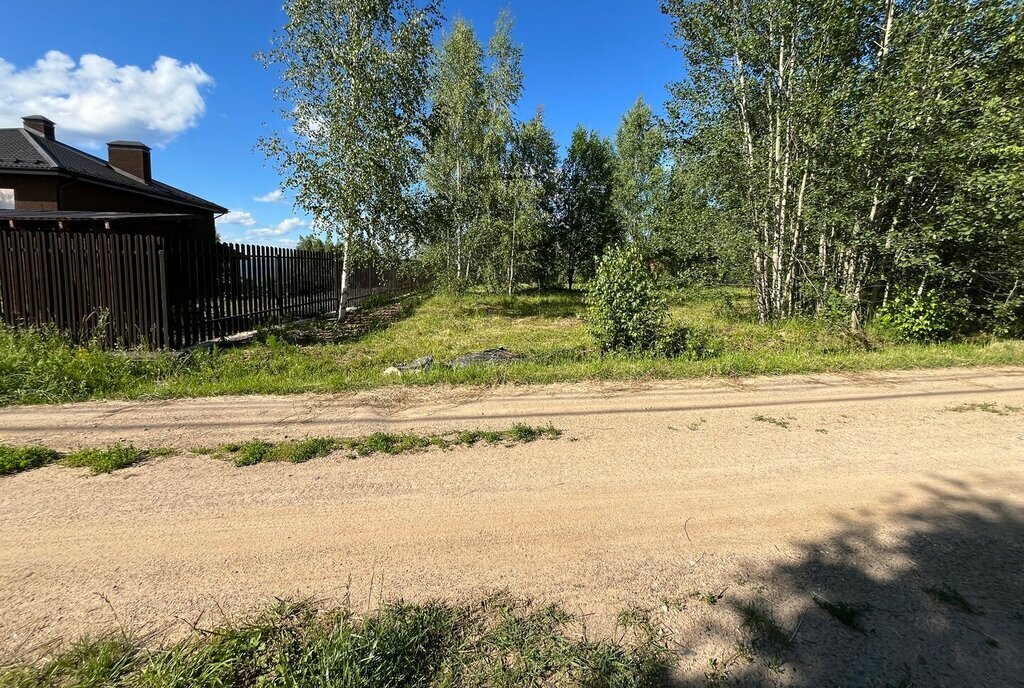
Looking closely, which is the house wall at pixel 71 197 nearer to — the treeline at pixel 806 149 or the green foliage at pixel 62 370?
the treeline at pixel 806 149

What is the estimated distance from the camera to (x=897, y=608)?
2.37 metres

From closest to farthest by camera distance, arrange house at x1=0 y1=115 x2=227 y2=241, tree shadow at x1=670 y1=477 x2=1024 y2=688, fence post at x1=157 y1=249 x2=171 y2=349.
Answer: tree shadow at x1=670 y1=477 x2=1024 y2=688 → fence post at x1=157 y1=249 x2=171 y2=349 → house at x1=0 y1=115 x2=227 y2=241

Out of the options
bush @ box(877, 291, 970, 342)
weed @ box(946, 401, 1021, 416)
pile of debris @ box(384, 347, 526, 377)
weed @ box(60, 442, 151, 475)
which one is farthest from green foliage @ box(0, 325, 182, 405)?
bush @ box(877, 291, 970, 342)

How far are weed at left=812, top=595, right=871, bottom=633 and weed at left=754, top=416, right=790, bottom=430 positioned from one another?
2.62 m

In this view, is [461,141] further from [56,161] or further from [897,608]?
[897,608]

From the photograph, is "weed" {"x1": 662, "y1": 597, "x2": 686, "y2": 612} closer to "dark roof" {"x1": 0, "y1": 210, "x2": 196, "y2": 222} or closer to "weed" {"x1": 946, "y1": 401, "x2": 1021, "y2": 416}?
"weed" {"x1": 946, "y1": 401, "x2": 1021, "y2": 416}

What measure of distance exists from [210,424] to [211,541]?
2351 mm

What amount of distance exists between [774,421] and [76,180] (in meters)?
23.6

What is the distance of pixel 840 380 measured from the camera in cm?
657

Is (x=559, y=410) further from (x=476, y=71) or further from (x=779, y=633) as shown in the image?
(x=476, y=71)

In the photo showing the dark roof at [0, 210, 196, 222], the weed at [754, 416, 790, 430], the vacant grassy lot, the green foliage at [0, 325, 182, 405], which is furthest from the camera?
the dark roof at [0, 210, 196, 222]

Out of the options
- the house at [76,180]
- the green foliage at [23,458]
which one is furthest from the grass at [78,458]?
the house at [76,180]

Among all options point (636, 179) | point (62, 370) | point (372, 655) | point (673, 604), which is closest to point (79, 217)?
point (62, 370)

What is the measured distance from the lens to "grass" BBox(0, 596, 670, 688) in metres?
1.90
